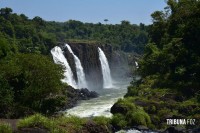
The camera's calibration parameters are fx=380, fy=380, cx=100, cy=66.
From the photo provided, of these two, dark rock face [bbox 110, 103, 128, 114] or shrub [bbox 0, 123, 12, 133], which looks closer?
shrub [bbox 0, 123, 12, 133]

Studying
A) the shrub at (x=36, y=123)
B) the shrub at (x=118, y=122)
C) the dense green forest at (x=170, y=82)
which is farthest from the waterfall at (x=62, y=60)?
the shrub at (x=36, y=123)

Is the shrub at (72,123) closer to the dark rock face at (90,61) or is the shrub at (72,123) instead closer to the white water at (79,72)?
the white water at (79,72)

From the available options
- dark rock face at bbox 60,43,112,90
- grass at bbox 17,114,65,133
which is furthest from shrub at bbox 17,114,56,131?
dark rock face at bbox 60,43,112,90

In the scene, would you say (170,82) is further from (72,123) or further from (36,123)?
(36,123)

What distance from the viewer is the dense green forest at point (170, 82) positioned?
37000 mm

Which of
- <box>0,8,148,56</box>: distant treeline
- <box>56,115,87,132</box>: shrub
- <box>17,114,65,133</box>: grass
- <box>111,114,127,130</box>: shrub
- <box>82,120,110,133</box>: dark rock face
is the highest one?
<box>0,8,148,56</box>: distant treeline

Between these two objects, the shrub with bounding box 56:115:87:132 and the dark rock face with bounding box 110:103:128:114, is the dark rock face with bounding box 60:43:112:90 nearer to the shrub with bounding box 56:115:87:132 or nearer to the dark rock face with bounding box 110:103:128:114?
the dark rock face with bounding box 110:103:128:114

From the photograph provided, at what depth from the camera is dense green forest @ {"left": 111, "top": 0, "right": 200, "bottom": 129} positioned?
121ft

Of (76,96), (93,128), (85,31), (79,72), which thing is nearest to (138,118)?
(93,128)

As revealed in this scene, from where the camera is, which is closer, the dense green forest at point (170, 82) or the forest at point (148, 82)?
the forest at point (148, 82)

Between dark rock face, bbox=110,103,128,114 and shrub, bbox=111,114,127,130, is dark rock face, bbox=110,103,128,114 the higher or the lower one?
the higher one

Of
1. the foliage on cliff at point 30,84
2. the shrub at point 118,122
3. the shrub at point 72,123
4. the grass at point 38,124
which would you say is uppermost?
the foliage on cliff at point 30,84

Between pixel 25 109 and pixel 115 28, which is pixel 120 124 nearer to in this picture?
pixel 25 109

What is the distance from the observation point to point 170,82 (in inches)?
1914
